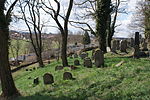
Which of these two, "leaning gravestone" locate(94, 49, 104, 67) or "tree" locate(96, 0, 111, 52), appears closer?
"leaning gravestone" locate(94, 49, 104, 67)

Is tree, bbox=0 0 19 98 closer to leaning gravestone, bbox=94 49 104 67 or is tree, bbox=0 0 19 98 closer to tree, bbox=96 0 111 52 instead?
leaning gravestone, bbox=94 49 104 67

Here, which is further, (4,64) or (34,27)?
Answer: (34,27)

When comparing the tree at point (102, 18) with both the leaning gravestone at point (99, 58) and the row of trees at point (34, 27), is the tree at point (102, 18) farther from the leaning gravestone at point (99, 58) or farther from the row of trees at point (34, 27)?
the leaning gravestone at point (99, 58)

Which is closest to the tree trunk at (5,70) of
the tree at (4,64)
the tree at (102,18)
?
the tree at (4,64)

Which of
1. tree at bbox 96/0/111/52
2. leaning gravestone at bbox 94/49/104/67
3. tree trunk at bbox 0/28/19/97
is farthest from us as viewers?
tree at bbox 96/0/111/52

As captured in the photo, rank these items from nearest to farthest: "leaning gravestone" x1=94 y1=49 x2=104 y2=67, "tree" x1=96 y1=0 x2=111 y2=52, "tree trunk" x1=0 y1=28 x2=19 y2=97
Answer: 1. "tree trunk" x1=0 y1=28 x2=19 y2=97
2. "leaning gravestone" x1=94 y1=49 x2=104 y2=67
3. "tree" x1=96 y1=0 x2=111 y2=52

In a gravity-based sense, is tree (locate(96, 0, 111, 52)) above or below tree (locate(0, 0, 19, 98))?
above

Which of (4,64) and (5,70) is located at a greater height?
(4,64)

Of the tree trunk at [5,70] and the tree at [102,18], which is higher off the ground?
the tree at [102,18]

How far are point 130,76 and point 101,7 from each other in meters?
16.5

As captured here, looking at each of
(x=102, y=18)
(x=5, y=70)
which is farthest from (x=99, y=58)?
(x=102, y=18)

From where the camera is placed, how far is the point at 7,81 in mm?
10438

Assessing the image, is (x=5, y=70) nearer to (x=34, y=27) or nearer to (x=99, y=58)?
(x=99, y=58)

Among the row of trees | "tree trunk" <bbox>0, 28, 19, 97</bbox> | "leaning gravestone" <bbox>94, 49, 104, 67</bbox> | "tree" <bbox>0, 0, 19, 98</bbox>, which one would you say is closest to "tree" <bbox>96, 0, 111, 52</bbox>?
the row of trees
